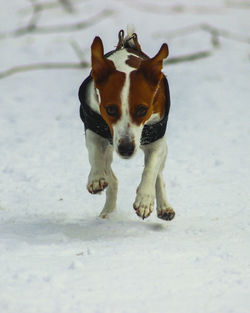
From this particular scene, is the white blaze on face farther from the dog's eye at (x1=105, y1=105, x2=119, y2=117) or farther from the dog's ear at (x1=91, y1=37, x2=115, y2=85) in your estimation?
the dog's ear at (x1=91, y1=37, x2=115, y2=85)

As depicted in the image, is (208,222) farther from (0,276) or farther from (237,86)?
(237,86)

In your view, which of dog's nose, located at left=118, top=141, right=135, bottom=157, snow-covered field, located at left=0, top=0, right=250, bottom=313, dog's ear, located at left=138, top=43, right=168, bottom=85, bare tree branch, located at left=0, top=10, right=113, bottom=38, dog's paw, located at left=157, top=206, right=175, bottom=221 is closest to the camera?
snow-covered field, located at left=0, top=0, right=250, bottom=313

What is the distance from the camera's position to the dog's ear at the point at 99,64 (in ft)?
13.7

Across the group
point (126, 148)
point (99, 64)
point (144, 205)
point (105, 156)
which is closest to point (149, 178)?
point (144, 205)

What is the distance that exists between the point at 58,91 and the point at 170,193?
477 centimetres

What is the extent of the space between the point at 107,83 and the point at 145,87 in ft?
0.81

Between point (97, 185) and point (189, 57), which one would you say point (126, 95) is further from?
point (189, 57)

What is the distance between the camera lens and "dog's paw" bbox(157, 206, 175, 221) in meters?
5.21

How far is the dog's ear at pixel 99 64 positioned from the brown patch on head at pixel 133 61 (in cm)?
18

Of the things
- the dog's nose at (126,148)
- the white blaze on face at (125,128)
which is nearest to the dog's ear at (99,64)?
the white blaze on face at (125,128)

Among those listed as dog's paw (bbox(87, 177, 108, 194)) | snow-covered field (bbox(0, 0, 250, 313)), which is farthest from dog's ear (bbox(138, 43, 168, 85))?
snow-covered field (bbox(0, 0, 250, 313))

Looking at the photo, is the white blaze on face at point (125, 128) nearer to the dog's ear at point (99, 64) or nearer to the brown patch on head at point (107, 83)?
the brown patch on head at point (107, 83)

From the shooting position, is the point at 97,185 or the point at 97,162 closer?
the point at 97,185

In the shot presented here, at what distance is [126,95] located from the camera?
4035mm
